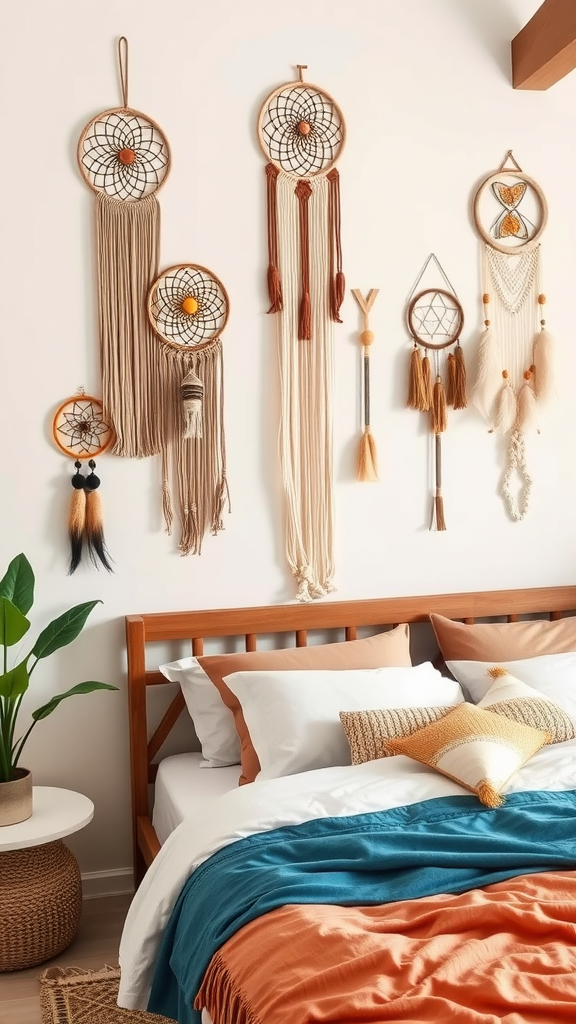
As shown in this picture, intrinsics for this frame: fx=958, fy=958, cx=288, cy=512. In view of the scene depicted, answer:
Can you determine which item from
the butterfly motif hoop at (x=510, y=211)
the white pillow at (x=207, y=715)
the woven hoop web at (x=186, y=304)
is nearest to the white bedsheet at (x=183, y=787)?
the white pillow at (x=207, y=715)

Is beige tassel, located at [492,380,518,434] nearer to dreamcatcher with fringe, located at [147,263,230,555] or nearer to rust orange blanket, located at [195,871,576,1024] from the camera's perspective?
dreamcatcher with fringe, located at [147,263,230,555]

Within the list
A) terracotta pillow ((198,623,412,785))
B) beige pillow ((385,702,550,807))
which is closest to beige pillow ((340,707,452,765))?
beige pillow ((385,702,550,807))

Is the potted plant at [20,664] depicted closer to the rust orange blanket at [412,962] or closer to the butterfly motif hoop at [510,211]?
the rust orange blanket at [412,962]

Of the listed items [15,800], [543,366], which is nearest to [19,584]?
[15,800]

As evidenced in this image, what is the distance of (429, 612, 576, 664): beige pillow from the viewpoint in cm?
300

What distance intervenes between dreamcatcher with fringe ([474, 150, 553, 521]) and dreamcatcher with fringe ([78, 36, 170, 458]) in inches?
43.0

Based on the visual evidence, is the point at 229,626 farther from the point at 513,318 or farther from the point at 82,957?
the point at 513,318

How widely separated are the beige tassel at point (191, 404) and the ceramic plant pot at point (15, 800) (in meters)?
1.08

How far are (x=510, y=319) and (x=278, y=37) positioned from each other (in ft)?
3.85

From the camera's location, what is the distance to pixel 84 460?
9.41 ft

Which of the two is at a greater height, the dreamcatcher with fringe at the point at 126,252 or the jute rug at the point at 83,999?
the dreamcatcher with fringe at the point at 126,252

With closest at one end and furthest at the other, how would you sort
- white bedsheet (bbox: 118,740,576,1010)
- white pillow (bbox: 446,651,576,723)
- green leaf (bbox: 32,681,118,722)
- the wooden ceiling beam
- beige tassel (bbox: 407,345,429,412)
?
white bedsheet (bbox: 118,740,576,1010) → green leaf (bbox: 32,681,118,722) → white pillow (bbox: 446,651,576,723) → the wooden ceiling beam → beige tassel (bbox: 407,345,429,412)

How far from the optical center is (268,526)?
304 centimetres

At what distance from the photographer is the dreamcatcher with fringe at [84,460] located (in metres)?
2.82
